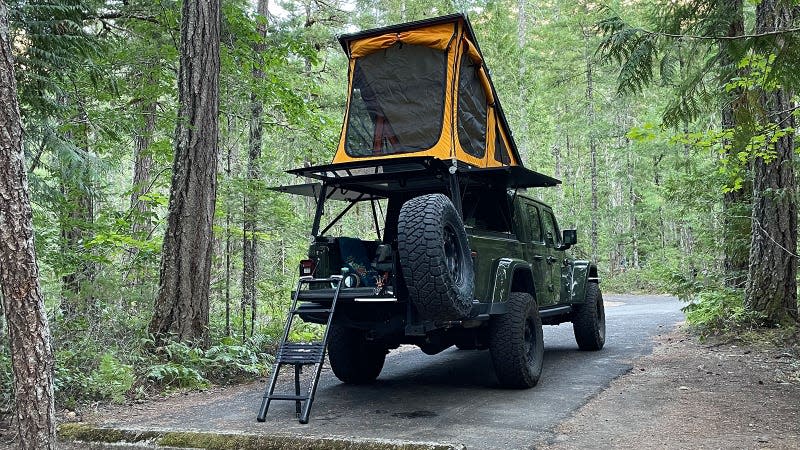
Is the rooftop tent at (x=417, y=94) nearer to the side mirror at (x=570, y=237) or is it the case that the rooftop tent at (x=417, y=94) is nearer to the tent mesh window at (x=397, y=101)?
the tent mesh window at (x=397, y=101)

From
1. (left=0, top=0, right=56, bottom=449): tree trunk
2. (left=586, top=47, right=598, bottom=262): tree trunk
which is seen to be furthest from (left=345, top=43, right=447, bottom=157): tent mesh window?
(left=586, top=47, right=598, bottom=262): tree trunk

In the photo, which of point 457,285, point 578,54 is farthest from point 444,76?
point 578,54

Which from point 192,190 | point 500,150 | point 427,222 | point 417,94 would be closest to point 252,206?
point 192,190

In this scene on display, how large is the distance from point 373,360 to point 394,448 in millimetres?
→ 3186

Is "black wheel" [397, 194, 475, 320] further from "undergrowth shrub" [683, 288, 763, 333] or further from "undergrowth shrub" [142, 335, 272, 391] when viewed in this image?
"undergrowth shrub" [683, 288, 763, 333]

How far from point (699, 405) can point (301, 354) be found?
3.59m

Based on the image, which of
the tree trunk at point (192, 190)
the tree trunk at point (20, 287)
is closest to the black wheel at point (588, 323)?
the tree trunk at point (192, 190)

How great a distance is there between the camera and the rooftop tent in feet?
21.0

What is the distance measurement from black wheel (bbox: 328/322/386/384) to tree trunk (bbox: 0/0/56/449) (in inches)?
115

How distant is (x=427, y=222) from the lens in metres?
4.86

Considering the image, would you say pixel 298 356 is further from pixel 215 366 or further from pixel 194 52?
pixel 194 52

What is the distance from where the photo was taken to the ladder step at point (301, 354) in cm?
510

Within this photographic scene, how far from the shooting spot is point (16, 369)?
423 cm

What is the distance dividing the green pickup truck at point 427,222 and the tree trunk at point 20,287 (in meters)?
1.70
